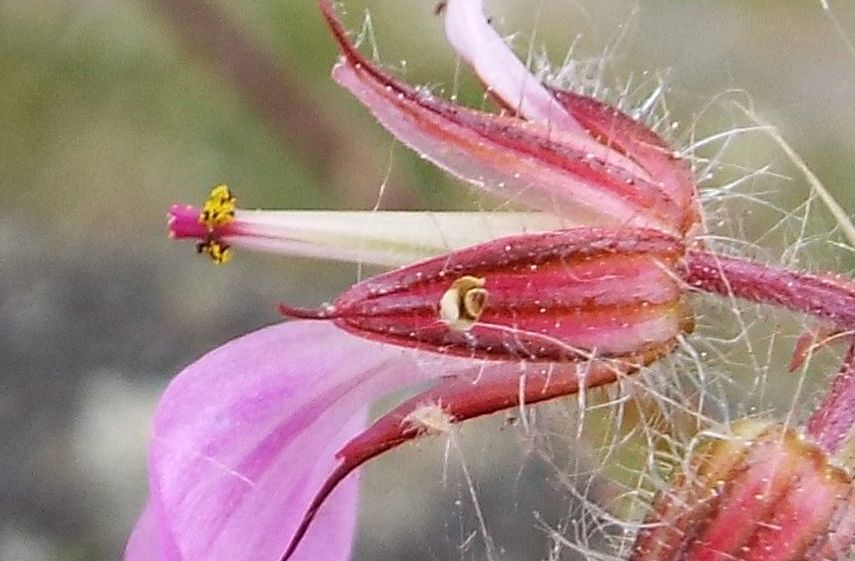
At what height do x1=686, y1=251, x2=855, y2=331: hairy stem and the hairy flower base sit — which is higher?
x1=686, y1=251, x2=855, y2=331: hairy stem

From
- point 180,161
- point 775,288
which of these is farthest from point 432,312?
point 180,161

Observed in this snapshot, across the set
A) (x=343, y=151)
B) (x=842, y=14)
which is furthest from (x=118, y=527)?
(x=842, y=14)

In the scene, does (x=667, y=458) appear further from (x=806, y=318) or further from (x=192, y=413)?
(x=192, y=413)

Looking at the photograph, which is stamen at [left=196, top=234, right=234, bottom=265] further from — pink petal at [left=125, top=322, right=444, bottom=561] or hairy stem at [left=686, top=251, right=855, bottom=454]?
hairy stem at [left=686, top=251, right=855, bottom=454]

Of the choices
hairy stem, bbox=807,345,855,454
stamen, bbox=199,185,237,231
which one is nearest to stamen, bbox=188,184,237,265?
stamen, bbox=199,185,237,231

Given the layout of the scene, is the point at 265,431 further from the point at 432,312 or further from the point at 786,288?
→ the point at 786,288

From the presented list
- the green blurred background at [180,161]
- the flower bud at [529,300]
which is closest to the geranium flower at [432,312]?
the flower bud at [529,300]
